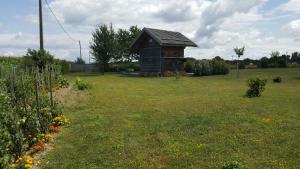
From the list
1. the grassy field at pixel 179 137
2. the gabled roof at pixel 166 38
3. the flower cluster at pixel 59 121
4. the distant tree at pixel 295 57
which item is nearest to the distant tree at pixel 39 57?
the grassy field at pixel 179 137

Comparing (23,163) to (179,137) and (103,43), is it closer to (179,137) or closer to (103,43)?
(179,137)

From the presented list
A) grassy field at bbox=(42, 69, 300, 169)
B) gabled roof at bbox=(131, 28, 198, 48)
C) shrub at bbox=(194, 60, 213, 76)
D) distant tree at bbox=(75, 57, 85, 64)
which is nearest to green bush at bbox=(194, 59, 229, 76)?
shrub at bbox=(194, 60, 213, 76)

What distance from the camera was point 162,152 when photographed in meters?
8.47

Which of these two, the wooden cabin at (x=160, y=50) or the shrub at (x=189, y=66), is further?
the shrub at (x=189, y=66)

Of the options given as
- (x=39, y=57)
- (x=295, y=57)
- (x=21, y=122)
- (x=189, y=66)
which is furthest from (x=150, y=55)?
(x=21, y=122)

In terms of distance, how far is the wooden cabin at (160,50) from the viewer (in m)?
44.8

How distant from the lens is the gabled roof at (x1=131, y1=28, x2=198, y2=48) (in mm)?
43750

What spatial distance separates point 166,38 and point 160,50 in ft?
5.85

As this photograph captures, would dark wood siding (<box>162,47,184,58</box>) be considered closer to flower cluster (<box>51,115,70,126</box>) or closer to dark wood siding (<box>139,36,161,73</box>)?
dark wood siding (<box>139,36,161,73</box>)

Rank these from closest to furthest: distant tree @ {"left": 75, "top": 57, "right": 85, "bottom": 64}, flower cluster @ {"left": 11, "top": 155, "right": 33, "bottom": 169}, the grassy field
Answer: flower cluster @ {"left": 11, "top": 155, "right": 33, "bottom": 169} → the grassy field → distant tree @ {"left": 75, "top": 57, "right": 85, "bottom": 64}

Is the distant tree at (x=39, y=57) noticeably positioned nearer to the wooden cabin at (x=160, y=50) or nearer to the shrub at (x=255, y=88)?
the shrub at (x=255, y=88)

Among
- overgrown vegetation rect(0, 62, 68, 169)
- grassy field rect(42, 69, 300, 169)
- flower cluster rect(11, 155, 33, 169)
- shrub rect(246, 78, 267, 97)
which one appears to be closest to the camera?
overgrown vegetation rect(0, 62, 68, 169)

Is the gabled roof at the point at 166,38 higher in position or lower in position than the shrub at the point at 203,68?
higher

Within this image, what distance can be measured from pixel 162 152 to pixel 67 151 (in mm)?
2308
